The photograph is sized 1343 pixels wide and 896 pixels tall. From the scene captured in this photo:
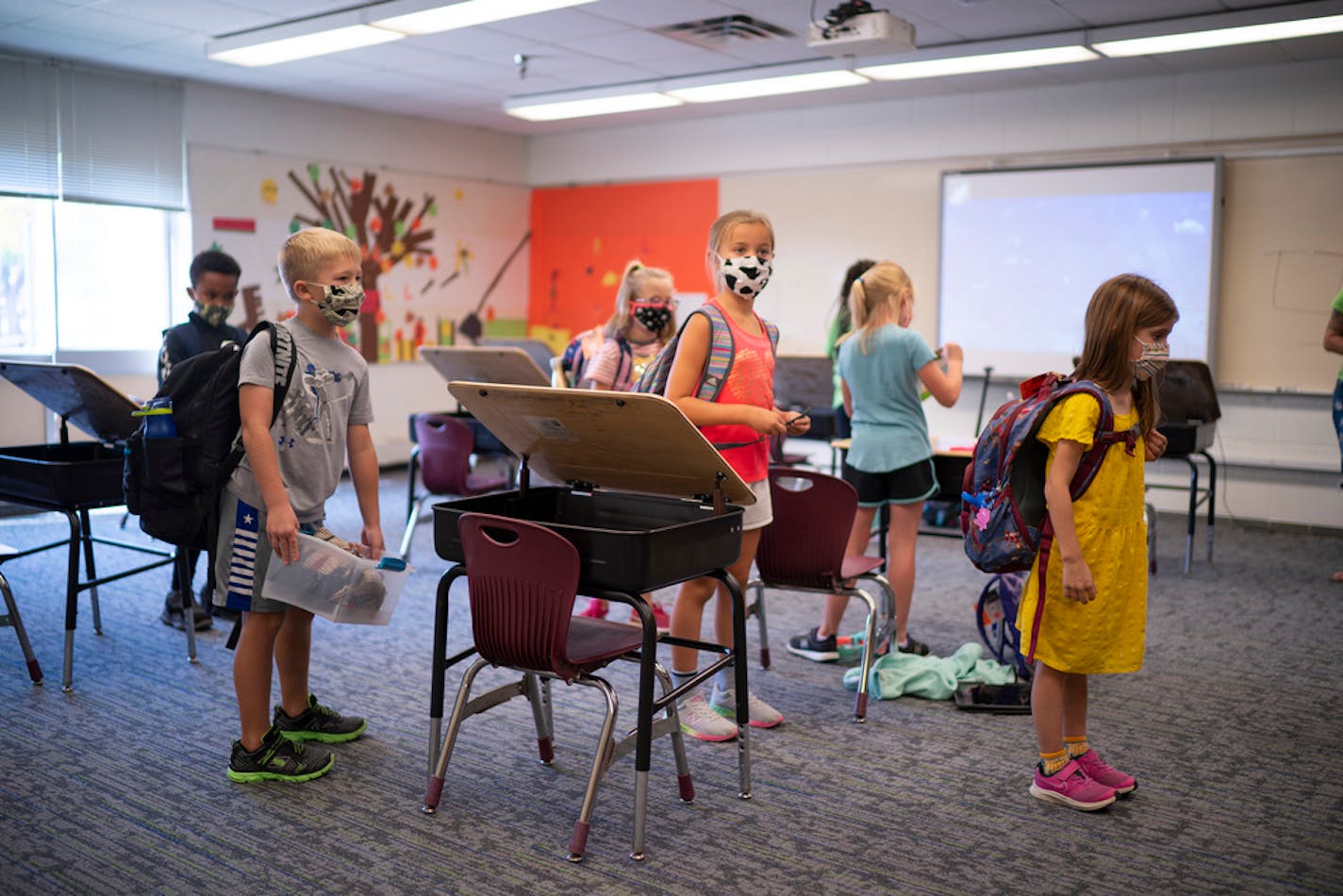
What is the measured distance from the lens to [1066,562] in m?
2.49

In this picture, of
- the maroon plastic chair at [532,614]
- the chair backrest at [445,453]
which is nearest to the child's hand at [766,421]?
the maroon plastic chair at [532,614]

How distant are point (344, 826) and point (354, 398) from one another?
104cm

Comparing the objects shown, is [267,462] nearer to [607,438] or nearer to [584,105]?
[607,438]

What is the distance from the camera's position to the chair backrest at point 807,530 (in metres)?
3.33

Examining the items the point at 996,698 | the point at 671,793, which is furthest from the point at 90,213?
the point at 996,698

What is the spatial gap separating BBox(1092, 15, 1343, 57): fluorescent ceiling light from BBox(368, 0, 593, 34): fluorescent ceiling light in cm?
281

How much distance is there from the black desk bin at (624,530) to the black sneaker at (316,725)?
848mm

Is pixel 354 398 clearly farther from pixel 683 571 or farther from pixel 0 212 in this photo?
pixel 0 212

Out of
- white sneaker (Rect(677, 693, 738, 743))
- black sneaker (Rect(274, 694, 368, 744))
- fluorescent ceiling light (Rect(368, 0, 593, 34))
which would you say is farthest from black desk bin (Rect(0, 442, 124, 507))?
fluorescent ceiling light (Rect(368, 0, 593, 34))

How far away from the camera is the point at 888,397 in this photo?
371 centimetres

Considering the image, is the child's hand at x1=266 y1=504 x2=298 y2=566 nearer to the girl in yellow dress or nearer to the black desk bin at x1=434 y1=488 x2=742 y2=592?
the black desk bin at x1=434 y1=488 x2=742 y2=592

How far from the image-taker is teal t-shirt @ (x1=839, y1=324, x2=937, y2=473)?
365 centimetres

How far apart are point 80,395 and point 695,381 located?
7.30ft

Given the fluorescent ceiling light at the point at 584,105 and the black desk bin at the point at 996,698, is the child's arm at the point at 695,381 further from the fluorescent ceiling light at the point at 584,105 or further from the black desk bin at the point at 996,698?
the fluorescent ceiling light at the point at 584,105
